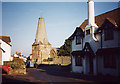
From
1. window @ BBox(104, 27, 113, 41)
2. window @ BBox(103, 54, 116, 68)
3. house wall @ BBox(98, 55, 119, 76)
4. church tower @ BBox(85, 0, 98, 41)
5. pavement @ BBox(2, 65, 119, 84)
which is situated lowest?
pavement @ BBox(2, 65, 119, 84)

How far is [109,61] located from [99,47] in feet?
7.84

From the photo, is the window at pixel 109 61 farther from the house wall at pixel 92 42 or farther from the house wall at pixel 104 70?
the house wall at pixel 92 42

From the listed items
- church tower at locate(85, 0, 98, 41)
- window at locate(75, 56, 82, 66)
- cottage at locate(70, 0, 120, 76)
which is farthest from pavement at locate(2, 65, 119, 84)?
church tower at locate(85, 0, 98, 41)

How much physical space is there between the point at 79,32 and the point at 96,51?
16.7 feet

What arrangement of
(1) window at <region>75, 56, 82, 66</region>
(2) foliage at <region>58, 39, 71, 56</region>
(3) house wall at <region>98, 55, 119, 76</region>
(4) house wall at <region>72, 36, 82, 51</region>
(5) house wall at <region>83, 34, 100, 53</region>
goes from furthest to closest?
(2) foliage at <region>58, 39, 71, 56</region> < (4) house wall at <region>72, 36, 82, 51</region> < (1) window at <region>75, 56, 82, 66</region> < (5) house wall at <region>83, 34, 100, 53</region> < (3) house wall at <region>98, 55, 119, 76</region>

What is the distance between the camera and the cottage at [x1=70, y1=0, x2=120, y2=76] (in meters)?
15.4

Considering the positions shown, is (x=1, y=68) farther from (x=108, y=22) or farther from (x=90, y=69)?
(x=108, y=22)

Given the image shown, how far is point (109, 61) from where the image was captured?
15.9 m

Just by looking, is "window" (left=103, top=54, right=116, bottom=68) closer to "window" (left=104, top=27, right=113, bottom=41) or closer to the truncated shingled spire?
"window" (left=104, top=27, right=113, bottom=41)

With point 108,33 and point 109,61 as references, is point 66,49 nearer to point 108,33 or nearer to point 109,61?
point 108,33

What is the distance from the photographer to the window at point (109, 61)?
15379mm

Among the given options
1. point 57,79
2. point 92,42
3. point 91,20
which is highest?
point 91,20

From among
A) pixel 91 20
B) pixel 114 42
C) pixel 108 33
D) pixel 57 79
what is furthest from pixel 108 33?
pixel 57 79

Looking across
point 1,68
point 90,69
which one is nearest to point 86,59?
point 90,69
